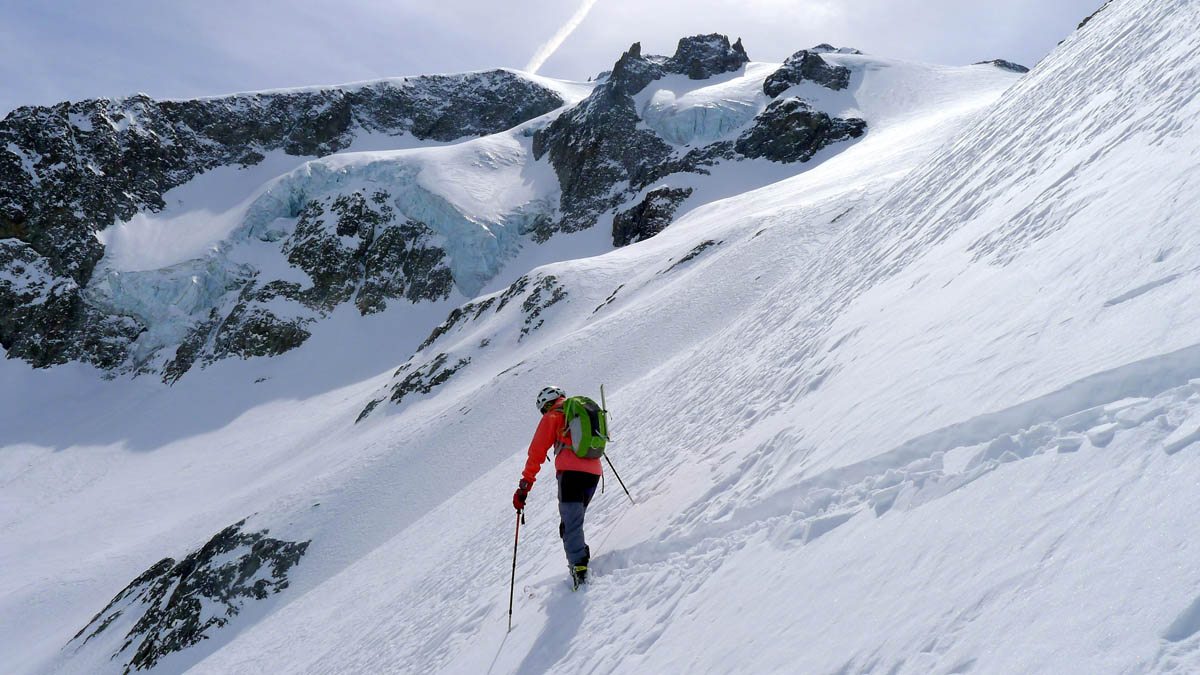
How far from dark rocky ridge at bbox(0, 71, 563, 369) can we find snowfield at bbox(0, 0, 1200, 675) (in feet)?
168

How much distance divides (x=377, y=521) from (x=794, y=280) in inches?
652

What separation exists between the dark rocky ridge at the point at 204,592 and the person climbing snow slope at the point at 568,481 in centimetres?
1816

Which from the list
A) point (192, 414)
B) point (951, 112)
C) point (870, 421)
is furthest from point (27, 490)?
point (951, 112)

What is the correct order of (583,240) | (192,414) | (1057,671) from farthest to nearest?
(583,240) < (192,414) < (1057,671)

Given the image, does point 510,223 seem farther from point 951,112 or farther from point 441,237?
point 951,112

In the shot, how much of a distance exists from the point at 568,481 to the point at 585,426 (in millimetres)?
673

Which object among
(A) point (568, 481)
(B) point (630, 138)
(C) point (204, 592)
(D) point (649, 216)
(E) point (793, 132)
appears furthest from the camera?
(B) point (630, 138)

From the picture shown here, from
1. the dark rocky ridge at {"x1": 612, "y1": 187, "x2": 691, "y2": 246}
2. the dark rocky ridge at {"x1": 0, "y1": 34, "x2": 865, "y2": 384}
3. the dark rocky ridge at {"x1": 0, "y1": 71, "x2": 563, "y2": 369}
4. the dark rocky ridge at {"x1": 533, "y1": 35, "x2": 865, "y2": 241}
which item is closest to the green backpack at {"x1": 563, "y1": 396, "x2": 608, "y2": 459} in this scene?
the dark rocky ridge at {"x1": 0, "y1": 34, "x2": 865, "y2": 384}

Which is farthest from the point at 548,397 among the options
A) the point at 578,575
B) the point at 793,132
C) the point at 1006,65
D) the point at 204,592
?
the point at 1006,65

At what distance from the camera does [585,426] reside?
279 inches

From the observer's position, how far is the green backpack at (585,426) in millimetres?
7070

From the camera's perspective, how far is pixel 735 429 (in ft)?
28.2

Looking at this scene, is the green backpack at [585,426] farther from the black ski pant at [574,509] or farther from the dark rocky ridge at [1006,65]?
the dark rocky ridge at [1006,65]

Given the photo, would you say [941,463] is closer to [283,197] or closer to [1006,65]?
[283,197]
